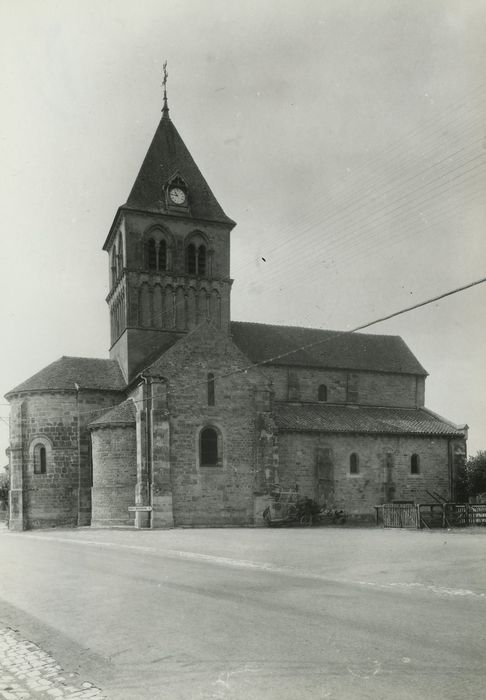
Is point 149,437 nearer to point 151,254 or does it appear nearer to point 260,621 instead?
point 151,254

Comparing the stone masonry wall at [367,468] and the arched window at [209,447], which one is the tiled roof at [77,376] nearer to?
the arched window at [209,447]

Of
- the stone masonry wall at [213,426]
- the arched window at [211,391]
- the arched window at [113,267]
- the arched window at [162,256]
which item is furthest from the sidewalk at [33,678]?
the arched window at [113,267]

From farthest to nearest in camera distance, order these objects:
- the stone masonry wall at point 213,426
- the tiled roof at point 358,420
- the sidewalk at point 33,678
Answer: the tiled roof at point 358,420
the stone masonry wall at point 213,426
the sidewalk at point 33,678

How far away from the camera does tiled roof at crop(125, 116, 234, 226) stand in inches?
Result: 1617

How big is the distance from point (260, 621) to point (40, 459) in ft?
97.9

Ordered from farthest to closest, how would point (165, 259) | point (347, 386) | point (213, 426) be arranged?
point (347, 386)
point (165, 259)
point (213, 426)

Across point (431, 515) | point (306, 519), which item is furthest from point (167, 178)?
point (431, 515)

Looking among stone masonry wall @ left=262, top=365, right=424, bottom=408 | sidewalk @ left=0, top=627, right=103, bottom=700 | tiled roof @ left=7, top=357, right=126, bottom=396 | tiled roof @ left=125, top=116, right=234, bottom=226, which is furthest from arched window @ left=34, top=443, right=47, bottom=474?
sidewalk @ left=0, top=627, right=103, bottom=700

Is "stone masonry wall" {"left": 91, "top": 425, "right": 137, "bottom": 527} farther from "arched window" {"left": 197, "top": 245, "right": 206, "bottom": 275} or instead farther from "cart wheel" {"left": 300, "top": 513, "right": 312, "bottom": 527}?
"arched window" {"left": 197, "top": 245, "right": 206, "bottom": 275}

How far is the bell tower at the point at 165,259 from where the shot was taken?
130 feet

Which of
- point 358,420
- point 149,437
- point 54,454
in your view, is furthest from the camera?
point 358,420

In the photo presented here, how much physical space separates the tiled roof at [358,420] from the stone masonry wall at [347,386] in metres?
0.81

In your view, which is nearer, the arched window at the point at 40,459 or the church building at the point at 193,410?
the church building at the point at 193,410

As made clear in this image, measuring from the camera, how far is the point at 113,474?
114 ft
